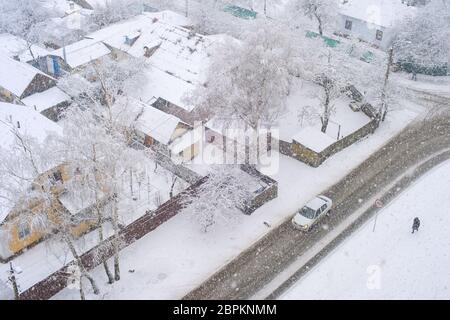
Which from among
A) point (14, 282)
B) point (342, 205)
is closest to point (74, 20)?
point (342, 205)

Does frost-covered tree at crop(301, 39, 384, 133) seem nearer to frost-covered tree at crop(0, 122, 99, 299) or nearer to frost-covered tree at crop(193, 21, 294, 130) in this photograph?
frost-covered tree at crop(193, 21, 294, 130)

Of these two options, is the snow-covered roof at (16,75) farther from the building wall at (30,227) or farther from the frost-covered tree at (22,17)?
the building wall at (30,227)

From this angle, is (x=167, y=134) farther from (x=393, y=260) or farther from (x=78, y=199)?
(x=393, y=260)

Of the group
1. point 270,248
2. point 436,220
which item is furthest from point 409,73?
point 270,248

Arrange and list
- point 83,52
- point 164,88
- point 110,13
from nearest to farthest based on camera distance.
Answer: point 164,88
point 83,52
point 110,13

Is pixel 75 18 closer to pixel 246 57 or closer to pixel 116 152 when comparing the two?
pixel 246 57
